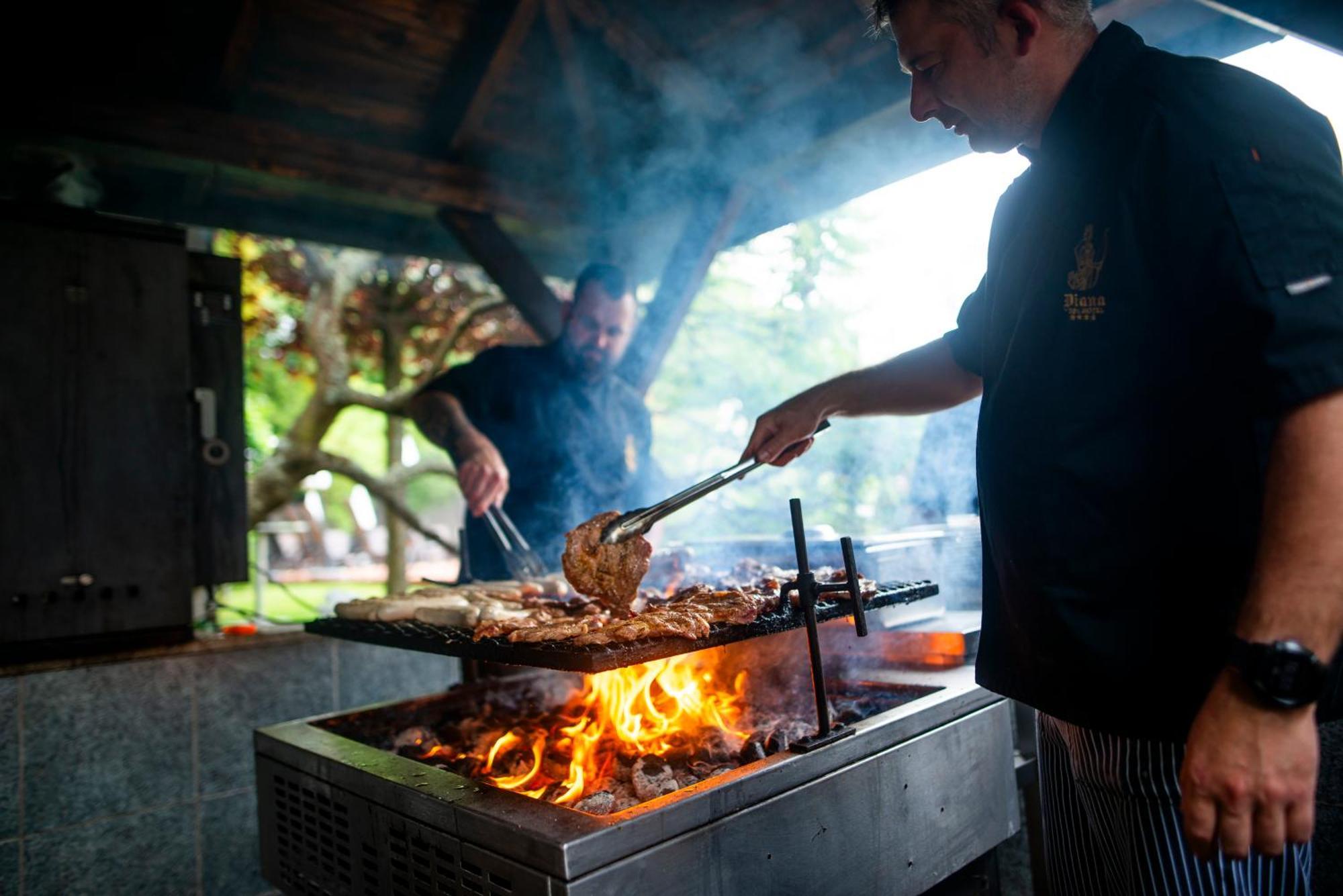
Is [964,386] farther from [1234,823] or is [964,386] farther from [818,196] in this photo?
[818,196]

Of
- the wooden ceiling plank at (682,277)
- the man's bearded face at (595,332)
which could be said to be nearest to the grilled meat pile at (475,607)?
the man's bearded face at (595,332)

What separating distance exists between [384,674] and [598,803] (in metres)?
3.11

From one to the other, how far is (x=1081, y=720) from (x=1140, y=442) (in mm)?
636

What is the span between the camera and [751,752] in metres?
2.54

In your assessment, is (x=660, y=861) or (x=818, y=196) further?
(x=818, y=196)


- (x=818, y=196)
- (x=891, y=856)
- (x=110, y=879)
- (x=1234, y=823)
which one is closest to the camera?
(x=1234, y=823)

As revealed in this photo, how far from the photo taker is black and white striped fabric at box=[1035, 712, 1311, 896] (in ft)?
5.83

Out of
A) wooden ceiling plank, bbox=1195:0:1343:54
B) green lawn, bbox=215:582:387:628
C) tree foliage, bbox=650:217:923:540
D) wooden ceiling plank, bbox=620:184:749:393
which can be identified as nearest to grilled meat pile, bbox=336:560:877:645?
wooden ceiling plank, bbox=1195:0:1343:54

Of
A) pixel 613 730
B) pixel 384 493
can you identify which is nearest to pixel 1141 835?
pixel 613 730

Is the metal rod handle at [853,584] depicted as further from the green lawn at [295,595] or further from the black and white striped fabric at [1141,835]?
the green lawn at [295,595]

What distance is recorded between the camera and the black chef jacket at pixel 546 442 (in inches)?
206

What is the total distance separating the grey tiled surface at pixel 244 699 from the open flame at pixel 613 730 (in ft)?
6.52

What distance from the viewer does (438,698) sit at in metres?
3.56

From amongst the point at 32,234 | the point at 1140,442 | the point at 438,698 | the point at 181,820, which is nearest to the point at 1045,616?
the point at 1140,442
